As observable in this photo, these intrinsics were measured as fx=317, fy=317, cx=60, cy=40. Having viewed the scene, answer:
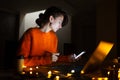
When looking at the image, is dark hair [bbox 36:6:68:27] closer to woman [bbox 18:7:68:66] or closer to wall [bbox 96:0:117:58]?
woman [bbox 18:7:68:66]

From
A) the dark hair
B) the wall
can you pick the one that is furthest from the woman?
the wall

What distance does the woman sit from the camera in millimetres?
1659

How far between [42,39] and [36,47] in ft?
0.19

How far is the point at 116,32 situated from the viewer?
387 centimetres

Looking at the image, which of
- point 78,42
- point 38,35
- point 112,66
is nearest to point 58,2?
point 78,42

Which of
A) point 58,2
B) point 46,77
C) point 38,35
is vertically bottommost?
point 46,77

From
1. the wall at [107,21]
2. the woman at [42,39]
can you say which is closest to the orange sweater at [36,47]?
the woman at [42,39]

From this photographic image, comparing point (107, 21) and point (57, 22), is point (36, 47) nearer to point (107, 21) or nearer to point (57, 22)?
point (57, 22)

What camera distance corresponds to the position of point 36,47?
5.63ft

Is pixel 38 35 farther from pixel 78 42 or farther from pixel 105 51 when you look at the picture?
pixel 78 42

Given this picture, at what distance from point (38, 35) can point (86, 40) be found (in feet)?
10.1

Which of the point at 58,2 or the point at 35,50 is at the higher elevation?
the point at 58,2

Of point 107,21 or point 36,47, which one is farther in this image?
point 107,21

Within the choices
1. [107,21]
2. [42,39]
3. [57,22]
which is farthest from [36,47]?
[107,21]
